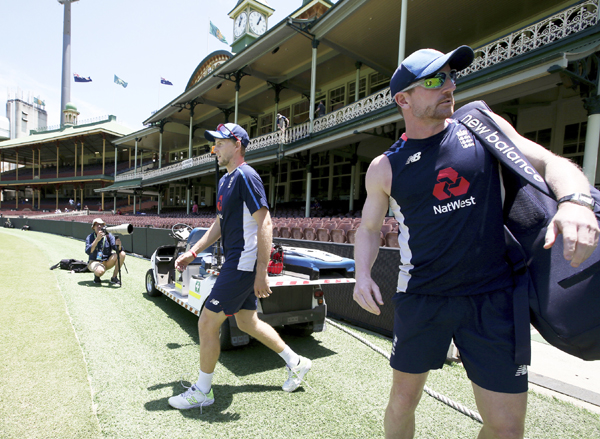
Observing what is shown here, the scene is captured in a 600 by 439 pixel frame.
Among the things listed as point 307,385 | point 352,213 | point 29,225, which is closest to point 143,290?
point 307,385

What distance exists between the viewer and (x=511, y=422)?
1347mm

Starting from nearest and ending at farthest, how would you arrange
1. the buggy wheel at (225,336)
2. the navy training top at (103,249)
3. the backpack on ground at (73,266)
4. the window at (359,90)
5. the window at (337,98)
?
the buggy wheel at (225,336) → the navy training top at (103,249) → the backpack on ground at (73,266) → the window at (359,90) → the window at (337,98)

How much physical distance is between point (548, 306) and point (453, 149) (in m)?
0.72

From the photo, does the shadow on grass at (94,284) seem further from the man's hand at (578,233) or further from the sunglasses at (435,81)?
→ the man's hand at (578,233)

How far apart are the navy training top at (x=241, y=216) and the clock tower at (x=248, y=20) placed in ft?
81.3

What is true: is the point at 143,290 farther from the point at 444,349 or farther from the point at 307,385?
the point at 444,349

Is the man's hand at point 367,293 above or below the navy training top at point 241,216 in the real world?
below

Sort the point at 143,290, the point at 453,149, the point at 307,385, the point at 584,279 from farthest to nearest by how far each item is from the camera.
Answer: the point at 143,290 < the point at 307,385 < the point at 453,149 < the point at 584,279

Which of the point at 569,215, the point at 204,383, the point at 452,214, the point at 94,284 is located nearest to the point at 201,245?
the point at 204,383

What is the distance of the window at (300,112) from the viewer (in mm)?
21828

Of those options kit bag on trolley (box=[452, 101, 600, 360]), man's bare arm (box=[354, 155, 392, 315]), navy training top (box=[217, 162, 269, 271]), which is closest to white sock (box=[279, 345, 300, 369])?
navy training top (box=[217, 162, 269, 271])

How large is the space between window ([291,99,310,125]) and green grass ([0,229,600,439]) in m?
18.9

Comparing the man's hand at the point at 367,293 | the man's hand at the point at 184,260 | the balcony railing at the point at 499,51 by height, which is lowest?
the man's hand at the point at 184,260

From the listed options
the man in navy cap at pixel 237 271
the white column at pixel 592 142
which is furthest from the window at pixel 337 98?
the man in navy cap at pixel 237 271
